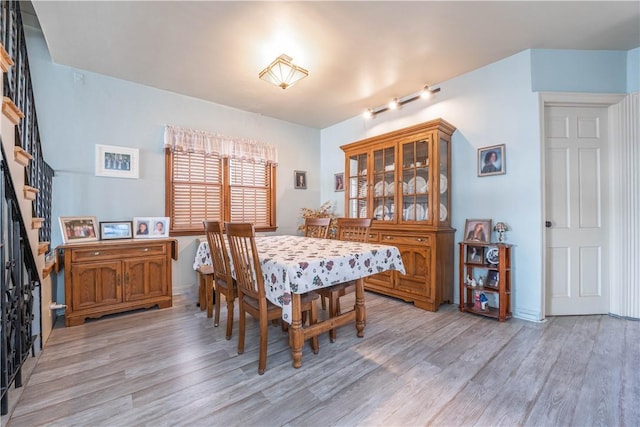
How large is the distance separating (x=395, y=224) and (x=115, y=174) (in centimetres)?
340

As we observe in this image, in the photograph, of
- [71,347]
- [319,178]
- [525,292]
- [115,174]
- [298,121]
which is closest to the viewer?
[71,347]

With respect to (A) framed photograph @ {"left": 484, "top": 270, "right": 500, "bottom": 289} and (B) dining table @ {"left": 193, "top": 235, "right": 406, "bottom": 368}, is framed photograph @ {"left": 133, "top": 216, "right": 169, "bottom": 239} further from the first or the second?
(A) framed photograph @ {"left": 484, "top": 270, "right": 500, "bottom": 289}

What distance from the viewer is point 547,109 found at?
2785mm

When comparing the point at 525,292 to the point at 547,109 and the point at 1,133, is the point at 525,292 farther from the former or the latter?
the point at 1,133

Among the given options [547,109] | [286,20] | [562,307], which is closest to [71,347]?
[286,20]

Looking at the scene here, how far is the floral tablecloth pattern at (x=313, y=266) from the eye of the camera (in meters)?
1.66

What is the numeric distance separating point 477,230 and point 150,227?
3.74 m

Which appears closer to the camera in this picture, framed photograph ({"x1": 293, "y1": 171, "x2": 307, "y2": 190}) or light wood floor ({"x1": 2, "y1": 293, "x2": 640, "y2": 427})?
light wood floor ({"x1": 2, "y1": 293, "x2": 640, "y2": 427})

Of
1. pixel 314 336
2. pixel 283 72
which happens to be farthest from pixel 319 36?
pixel 314 336

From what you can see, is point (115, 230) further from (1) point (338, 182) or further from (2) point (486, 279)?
(2) point (486, 279)

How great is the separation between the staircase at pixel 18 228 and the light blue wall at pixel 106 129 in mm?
414

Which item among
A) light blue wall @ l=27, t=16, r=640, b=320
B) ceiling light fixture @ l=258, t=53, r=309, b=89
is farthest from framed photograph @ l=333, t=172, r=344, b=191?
ceiling light fixture @ l=258, t=53, r=309, b=89

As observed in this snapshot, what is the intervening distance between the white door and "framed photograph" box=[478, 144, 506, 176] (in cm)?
43

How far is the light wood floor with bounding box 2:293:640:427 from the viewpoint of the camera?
1428mm
